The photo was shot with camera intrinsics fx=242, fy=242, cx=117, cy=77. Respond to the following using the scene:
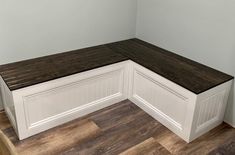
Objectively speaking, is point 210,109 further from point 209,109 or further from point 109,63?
point 109,63

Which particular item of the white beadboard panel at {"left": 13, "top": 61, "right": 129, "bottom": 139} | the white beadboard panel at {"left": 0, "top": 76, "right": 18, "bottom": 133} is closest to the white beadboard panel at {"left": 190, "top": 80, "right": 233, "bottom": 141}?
the white beadboard panel at {"left": 13, "top": 61, "right": 129, "bottom": 139}

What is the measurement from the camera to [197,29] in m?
2.21

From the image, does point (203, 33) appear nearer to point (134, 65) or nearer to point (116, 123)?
point (134, 65)

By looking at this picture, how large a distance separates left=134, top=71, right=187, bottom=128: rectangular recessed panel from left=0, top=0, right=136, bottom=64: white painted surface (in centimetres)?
64

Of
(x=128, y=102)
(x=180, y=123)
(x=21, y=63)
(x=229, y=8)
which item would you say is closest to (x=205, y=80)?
(x=180, y=123)

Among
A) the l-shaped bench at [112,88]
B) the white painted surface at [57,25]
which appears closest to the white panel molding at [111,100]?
the l-shaped bench at [112,88]

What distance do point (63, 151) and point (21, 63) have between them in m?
0.88

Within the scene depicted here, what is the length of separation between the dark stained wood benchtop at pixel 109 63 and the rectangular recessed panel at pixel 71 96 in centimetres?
13

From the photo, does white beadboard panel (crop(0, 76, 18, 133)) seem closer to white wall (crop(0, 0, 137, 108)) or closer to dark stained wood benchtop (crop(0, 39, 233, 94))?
dark stained wood benchtop (crop(0, 39, 233, 94))

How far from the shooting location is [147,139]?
6.74 ft

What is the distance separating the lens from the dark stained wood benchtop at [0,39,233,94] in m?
1.96

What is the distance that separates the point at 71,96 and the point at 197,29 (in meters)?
1.29

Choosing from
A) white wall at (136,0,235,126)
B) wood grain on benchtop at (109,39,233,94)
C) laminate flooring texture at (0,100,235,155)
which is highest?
white wall at (136,0,235,126)

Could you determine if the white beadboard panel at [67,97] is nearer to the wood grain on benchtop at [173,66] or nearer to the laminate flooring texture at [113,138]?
the laminate flooring texture at [113,138]
